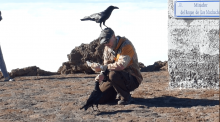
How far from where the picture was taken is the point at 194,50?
24.2ft

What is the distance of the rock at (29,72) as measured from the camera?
36.5 ft

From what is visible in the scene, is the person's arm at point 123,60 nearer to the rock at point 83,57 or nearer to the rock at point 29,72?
the rock at point 83,57

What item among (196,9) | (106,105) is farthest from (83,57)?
(106,105)

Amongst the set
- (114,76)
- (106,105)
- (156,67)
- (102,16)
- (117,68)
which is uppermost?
(102,16)

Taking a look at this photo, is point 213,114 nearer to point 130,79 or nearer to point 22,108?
point 130,79

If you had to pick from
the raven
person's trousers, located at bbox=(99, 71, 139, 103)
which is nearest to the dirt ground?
person's trousers, located at bbox=(99, 71, 139, 103)

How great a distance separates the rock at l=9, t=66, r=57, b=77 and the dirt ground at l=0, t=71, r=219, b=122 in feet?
7.62

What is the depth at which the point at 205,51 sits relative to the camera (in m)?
7.34

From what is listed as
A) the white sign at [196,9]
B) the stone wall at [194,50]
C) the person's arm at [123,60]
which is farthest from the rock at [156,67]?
the person's arm at [123,60]

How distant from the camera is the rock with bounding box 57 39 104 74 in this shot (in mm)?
10859

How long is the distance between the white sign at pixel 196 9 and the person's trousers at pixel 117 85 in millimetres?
1948

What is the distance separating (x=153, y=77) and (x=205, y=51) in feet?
Result: 8.25

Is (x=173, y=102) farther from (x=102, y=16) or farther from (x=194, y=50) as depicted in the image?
(x=102, y=16)

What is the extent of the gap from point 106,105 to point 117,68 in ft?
2.55
